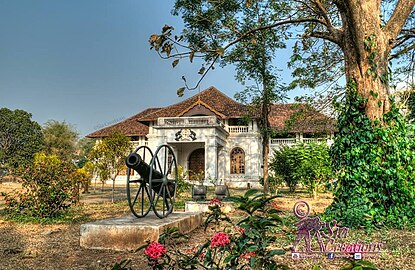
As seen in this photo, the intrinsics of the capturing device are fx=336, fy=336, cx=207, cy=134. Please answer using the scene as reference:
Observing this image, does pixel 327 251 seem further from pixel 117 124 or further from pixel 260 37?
pixel 117 124

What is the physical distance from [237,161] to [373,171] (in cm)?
2100

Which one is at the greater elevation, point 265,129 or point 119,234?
point 265,129

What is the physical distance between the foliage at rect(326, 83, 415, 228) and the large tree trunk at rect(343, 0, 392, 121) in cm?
16

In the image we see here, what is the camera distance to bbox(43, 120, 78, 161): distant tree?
135ft

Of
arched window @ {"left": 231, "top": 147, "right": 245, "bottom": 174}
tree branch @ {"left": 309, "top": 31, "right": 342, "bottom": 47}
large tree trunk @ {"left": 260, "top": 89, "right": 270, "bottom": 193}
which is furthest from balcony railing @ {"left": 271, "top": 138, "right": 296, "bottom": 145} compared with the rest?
tree branch @ {"left": 309, "top": 31, "right": 342, "bottom": 47}

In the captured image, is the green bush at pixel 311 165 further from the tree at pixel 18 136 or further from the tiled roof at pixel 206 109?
the tree at pixel 18 136

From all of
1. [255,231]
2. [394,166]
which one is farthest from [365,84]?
[255,231]

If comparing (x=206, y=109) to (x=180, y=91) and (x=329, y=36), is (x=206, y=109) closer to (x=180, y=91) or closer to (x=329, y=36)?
(x=329, y=36)

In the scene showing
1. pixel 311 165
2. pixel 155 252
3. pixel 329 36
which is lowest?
pixel 155 252

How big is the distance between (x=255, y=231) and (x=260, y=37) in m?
7.99

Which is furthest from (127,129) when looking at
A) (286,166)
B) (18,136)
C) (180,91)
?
(180,91)

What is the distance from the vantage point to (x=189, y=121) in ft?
79.4

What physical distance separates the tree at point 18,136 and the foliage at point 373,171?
4187 cm

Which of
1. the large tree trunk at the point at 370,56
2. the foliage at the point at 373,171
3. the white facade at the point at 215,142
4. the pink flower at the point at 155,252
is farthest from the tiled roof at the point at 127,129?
the pink flower at the point at 155,252
